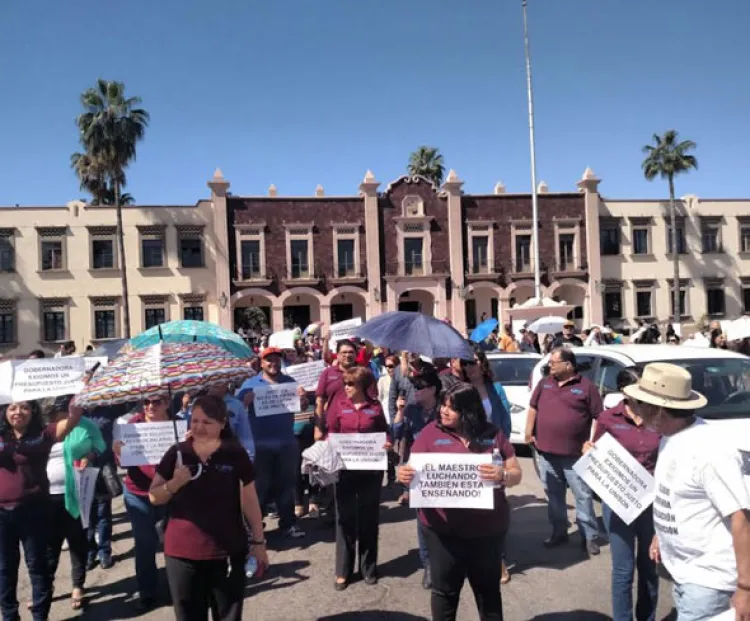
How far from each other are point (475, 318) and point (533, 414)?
105ft

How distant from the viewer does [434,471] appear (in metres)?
3.34

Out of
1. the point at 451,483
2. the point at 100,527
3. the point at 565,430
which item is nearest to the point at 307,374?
the point at 100,527

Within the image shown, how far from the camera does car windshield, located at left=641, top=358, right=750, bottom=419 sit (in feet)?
18.5

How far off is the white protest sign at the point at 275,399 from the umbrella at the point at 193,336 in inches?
15.3

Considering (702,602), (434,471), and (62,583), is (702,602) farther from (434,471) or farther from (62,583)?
(62,583)

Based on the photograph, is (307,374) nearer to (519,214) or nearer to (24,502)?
(24,502)

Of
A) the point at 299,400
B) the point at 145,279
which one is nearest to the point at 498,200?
the point at 145,279

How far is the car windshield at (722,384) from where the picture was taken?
5648 millimetres

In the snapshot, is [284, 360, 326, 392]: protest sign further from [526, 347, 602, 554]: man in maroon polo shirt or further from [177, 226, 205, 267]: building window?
[177, 226, 205, 267]: building window

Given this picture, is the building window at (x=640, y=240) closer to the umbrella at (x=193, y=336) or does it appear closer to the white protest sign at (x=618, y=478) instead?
the umbrella at (x=193, y=336)

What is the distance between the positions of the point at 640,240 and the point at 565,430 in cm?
3640

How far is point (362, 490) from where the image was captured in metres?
4.91

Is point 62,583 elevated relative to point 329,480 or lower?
lower

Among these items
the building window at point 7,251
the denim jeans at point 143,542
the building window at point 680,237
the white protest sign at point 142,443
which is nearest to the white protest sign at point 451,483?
the white protest sign at point 142,443
